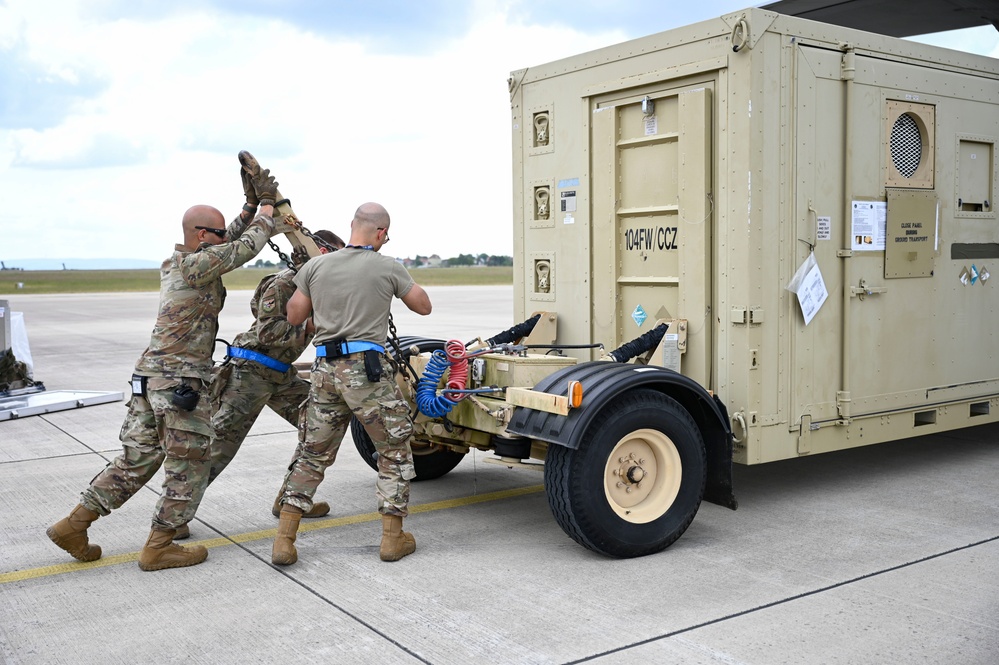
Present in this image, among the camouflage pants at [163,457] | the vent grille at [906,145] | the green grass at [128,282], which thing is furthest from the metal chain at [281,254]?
the green grass at [128,282]

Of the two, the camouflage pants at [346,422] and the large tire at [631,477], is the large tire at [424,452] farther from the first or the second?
the large tire at [631,477]

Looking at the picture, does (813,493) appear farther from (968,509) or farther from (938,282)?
(938,282)

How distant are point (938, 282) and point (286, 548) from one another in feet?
15.7

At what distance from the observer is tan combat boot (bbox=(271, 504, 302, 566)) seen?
492 cm

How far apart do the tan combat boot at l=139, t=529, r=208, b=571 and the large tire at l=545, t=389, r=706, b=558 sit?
6.28ft

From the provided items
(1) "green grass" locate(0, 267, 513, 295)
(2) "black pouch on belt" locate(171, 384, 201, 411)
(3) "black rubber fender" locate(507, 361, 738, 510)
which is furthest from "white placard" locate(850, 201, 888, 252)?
(1) "green grass" locate(0, 267, 513, 295)

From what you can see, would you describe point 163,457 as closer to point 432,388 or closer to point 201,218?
point 201,218

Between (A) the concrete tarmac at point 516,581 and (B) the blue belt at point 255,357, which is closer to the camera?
(A) the concrete tarmac at point 516,581

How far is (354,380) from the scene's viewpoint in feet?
16.3

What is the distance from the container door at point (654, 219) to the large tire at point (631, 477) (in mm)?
707

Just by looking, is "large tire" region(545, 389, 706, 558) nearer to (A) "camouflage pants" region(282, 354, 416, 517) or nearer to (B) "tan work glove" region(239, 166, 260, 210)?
(A) "camouflage pants" region(282, 354, 416, 517)

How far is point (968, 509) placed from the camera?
19.6 ft

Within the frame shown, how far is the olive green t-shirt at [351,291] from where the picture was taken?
4996mm

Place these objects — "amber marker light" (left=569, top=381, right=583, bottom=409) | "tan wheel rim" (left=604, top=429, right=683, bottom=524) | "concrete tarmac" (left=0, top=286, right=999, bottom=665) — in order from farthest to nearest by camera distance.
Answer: "tan wheel rim" (left=604, top=429, right=683, bottom=524) < "amber marker light" (left=569, top=381, right=583, bottom=409) < "concrete tarmac" (left=0, top=286, right=999, bottom=665)
